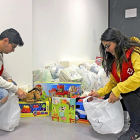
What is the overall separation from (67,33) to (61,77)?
1.13 m

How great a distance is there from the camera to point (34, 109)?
1689 millimetres

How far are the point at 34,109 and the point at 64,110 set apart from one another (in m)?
0.33

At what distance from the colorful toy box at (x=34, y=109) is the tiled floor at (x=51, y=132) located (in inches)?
5.3

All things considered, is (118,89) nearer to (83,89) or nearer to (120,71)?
(120,71)

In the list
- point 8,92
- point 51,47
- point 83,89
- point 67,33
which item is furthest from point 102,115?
point 67,33

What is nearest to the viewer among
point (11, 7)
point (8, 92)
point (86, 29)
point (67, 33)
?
point (8, 92)

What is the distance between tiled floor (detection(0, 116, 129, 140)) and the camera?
1.23 meters

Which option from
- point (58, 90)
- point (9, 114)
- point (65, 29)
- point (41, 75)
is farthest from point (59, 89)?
point (65, 29)

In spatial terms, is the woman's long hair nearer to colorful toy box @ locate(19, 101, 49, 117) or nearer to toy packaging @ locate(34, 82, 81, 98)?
toy packaging @ locate(34, 82, 81, 98)

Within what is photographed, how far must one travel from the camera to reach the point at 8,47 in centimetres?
133

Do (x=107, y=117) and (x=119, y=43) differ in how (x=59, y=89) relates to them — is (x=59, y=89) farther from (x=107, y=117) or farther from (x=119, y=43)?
(x=119, y=43)

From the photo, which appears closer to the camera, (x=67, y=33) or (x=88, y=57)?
(x=67, y=33)

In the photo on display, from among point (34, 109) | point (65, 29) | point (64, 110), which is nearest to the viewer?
point (64, 110)

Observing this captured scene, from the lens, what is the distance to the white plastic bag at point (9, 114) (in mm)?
1310
